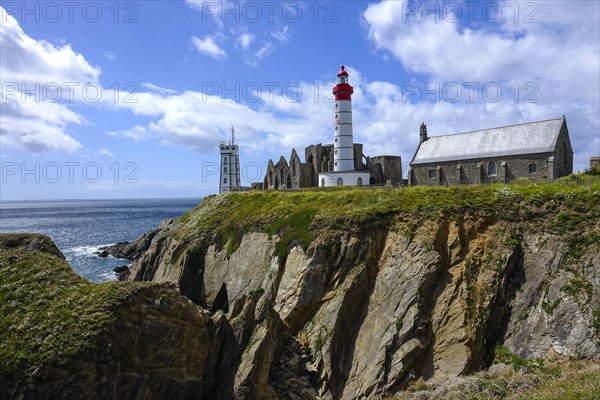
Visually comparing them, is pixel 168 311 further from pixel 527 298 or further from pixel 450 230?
pixel 527 298

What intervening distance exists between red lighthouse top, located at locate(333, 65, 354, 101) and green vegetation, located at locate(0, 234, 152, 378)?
44.7 metres

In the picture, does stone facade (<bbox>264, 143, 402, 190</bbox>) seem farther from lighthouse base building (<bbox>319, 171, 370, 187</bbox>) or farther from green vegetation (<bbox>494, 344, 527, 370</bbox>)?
green vegetation (<bbox>494, 344, 527, 370</bbox>)

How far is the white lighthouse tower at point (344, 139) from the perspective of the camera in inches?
2359

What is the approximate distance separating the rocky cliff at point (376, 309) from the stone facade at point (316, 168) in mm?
30407

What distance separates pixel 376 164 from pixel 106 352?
164ft

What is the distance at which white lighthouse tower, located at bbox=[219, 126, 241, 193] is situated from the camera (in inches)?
3804

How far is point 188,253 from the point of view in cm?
3750

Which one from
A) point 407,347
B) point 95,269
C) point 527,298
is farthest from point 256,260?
point 95,269

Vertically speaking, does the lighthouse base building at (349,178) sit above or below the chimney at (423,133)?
below

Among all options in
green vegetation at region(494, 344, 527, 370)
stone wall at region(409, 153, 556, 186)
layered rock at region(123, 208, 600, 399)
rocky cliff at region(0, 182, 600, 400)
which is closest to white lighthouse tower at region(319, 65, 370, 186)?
stone wall at region(409, 153, 556, 186)

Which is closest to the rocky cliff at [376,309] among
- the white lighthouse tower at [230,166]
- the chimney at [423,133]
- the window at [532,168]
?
the window at [532,168]

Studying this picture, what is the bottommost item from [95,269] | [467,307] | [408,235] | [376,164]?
[95,269]

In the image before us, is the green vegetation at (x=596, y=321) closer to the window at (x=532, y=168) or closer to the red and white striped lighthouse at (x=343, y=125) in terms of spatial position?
the window at (x=532, y=168)

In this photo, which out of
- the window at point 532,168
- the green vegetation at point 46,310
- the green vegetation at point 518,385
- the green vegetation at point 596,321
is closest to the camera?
the green vegetation at point 518,385
